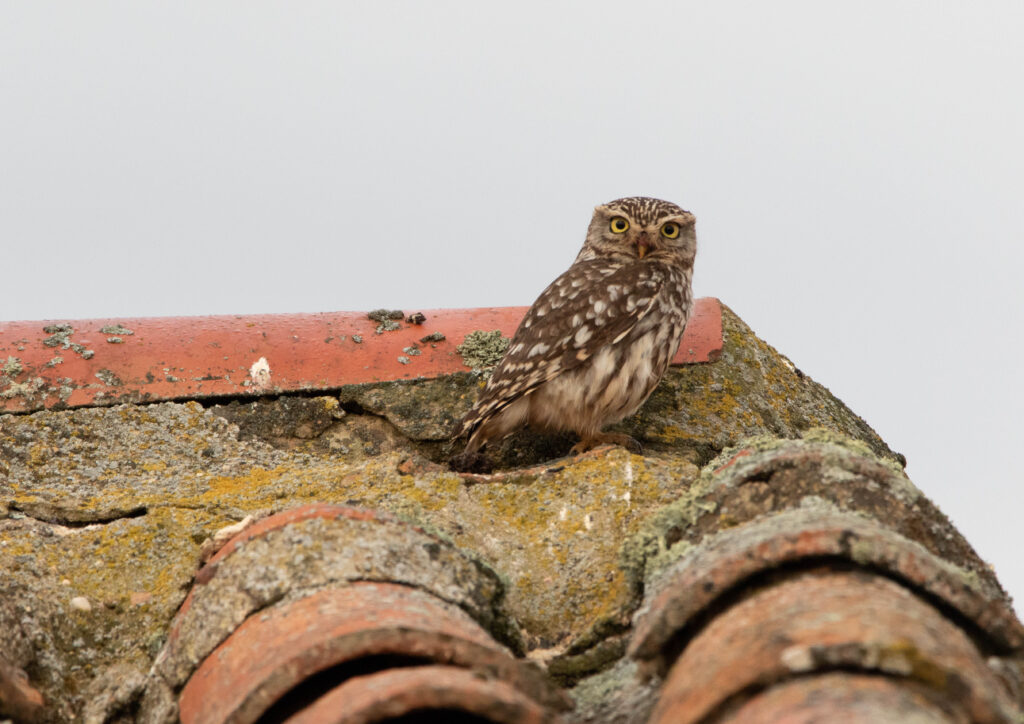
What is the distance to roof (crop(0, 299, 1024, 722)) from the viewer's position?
1711 mm

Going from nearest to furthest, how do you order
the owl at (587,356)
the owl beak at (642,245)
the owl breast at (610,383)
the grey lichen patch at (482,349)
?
the owl at (587,356), the owl breast at (610,383), the grey lichen patch at (482,349), the owl beak at (642,245)

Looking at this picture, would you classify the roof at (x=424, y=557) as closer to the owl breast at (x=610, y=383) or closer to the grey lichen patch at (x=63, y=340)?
the grey lichen patch at (x=63, y=340)

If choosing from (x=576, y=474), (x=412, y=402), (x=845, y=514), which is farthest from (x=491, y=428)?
(x=845, y=514)

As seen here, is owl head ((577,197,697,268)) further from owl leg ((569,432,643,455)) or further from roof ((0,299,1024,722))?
owl leg ((569,432,643,455))

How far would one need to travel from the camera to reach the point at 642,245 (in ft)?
17.8

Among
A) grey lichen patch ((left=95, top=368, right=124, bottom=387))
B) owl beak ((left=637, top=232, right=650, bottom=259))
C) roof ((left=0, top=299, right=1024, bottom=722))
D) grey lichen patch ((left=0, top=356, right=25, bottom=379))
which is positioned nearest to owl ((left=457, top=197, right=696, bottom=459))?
roof ((left=0, top=299, right=1024, bottom=722))

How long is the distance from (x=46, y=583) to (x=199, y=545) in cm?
38

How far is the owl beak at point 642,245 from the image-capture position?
5.41 meters

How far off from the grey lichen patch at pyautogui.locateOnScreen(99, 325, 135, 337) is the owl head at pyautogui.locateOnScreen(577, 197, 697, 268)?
7.51 feet

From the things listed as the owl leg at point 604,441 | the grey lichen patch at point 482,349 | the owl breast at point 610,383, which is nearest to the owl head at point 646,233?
the owl breast at point 610,383

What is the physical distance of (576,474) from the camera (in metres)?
3.18

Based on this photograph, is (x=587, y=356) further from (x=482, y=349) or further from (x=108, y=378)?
(x=108, y=378)

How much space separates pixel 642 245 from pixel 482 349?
1.27m

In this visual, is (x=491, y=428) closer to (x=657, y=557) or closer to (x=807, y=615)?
(x=657, y=557)
